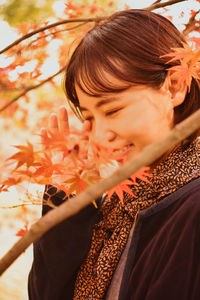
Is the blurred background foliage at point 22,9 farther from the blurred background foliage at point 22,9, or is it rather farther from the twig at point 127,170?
the twig at point 127,170

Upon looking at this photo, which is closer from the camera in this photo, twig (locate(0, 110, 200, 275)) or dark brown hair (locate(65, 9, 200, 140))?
twig (locate(0, 110, 200, 275))

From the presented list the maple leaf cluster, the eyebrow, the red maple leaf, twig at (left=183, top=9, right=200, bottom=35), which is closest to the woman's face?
the eyebrow

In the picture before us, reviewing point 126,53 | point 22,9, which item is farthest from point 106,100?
point 22,9

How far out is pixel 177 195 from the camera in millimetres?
983

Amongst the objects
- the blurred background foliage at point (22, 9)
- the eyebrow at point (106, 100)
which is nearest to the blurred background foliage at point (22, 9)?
the blurred background foliage at point (22, 9)

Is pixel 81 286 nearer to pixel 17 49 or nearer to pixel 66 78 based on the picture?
pixel 66 78

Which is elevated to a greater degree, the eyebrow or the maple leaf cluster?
the eyebrow

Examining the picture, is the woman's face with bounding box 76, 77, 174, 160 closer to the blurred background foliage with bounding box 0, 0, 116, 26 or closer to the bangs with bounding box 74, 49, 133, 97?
the bangs with bounding box 74, 49, 133, 97

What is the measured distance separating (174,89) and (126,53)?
0.67ft

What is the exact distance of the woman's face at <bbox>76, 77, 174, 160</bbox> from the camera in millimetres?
968

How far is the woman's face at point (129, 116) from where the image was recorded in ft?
3.18

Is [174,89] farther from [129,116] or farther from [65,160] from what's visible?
[65,160]

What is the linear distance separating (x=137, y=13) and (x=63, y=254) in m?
0.95

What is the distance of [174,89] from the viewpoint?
1.05m
